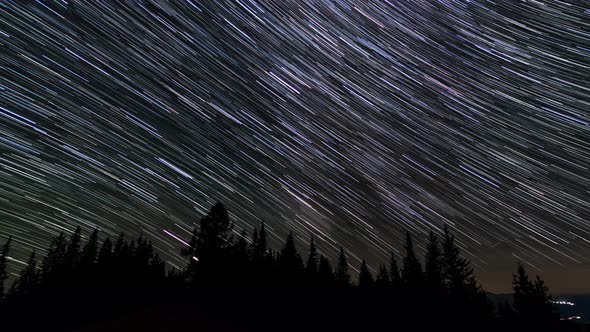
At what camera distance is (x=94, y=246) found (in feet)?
169

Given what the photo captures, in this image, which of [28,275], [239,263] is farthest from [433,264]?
[28,275]

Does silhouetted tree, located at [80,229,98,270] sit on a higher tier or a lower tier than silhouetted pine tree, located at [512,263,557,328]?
higher

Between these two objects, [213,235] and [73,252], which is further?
[73,252]

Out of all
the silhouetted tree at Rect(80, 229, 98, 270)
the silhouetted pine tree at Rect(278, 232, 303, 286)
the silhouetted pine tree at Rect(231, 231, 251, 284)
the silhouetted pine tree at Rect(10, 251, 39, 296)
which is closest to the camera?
the silhouetted pine tree at Rect(231, 231, 251, 284)

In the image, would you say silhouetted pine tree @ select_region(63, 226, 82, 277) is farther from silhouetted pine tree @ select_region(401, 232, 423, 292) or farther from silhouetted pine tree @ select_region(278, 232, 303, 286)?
silhouetted pine tree @ select_region(401, 232, 423, 292)

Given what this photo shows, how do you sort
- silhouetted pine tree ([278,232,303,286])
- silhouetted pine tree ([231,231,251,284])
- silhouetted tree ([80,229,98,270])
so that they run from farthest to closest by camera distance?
silhouetted tree ([80,229,98,270]) → silhouetted pine tree ([278,232,303,286]) → silhouetted pine tree ([231,231,251,284])

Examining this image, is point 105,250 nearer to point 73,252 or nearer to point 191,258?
point 73,252

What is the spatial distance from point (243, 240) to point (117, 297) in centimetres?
3547

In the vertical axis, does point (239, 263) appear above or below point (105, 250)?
below

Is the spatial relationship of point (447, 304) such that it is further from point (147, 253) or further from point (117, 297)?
point (147, 253)

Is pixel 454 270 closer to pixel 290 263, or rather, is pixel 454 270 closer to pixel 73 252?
pixel 290 263

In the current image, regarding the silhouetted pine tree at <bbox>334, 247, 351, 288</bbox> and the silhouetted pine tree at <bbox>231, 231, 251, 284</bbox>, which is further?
the silhouetted pine tree at <bbox>334, 247, 351, 288</bbox>

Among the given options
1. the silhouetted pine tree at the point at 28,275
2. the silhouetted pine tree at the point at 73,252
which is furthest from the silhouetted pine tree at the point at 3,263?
the silhouetted pine tree at the point at 73,252

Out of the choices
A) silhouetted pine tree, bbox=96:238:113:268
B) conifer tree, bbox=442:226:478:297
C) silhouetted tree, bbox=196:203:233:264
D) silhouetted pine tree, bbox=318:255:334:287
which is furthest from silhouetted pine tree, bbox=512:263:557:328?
silhouetted pine tree, bbox=96:238:113:268
